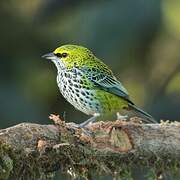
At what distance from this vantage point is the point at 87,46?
1209 cm

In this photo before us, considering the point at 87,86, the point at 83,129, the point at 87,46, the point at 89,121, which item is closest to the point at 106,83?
the point at 87,86

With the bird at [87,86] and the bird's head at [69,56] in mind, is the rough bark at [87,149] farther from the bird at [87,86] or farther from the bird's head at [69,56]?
the bird's head at [69,56]

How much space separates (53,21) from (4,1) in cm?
78

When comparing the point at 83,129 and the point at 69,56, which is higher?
the point at 69,56

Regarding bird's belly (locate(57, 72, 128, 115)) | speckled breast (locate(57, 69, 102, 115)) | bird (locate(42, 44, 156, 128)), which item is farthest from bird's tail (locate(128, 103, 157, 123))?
speckled breast (locate(57, 69, 102, 115))

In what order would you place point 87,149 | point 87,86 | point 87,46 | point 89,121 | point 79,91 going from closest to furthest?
1. point 87,149
2. point 89,121
3. point 79,91
4. point 87,86
5. point 87,46

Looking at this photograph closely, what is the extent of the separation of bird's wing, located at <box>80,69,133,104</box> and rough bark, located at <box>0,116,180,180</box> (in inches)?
55.5

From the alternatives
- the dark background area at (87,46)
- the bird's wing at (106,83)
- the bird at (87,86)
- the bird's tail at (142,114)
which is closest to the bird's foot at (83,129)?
the bird at (87,86)

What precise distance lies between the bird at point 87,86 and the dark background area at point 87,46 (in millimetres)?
4111

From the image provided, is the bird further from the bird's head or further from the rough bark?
the rough bark

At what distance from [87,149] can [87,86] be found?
177 cm

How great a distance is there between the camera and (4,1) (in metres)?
13.5

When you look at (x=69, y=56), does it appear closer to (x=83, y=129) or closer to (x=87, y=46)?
(x=83, y=129)

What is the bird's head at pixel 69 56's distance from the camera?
25.2 ft
